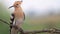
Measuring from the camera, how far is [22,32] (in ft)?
1.63

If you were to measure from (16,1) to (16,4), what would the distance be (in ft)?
0.05

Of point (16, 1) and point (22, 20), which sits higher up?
point (16, 1)

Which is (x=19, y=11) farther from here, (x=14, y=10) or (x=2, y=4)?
(x=2, y=4)

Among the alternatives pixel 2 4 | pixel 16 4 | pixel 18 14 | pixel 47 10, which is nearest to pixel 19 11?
pixel 18 14

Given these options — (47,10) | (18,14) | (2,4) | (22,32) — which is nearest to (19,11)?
(18,14)

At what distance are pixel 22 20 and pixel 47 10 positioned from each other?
950 millimetres

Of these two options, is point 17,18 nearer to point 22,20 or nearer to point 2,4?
point 22,20

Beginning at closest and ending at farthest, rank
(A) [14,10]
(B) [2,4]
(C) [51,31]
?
(C) [51,31] → (A) [14,10] → (B) [2,4]

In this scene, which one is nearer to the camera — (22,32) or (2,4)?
(22,32)

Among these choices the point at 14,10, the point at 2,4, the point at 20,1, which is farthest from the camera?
the point at 2,4

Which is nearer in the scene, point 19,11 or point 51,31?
point 51,31

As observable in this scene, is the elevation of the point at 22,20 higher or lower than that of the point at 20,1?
lower

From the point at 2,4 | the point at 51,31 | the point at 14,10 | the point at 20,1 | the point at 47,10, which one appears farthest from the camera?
the point at 47,10

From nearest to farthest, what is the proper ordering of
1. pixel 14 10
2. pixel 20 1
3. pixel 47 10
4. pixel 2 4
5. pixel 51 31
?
pixel 51 31, pixel 20 1, pixel 14 10, pixel 2 4, pixel 47 10
